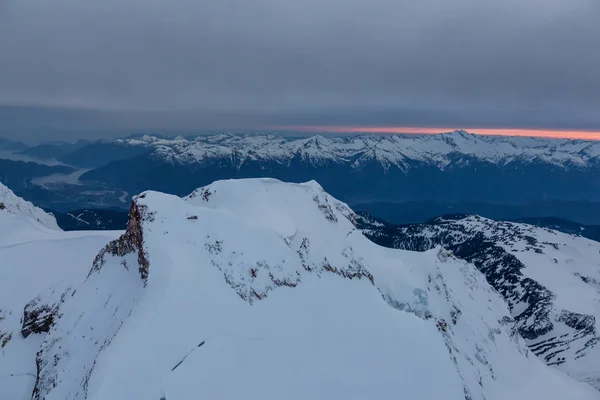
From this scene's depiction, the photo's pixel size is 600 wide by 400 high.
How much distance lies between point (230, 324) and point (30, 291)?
27178 millimetres

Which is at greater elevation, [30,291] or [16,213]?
[30,291]

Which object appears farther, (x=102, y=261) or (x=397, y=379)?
(x=102, y=261)

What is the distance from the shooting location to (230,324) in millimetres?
22922

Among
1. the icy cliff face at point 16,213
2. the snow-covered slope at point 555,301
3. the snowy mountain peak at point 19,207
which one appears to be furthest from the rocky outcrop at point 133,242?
the snow-covered slope at point 555,301

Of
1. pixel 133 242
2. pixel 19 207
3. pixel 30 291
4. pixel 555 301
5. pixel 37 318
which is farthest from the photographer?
pixel 555 301

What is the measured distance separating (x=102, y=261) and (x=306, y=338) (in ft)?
63.5

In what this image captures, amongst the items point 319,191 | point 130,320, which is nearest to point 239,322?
point 130,320

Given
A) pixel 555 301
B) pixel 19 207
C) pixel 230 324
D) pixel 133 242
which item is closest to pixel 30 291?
pixel 133 242

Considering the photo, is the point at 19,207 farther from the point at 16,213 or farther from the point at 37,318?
the point at 37,318

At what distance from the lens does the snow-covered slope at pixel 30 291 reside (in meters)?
29.4

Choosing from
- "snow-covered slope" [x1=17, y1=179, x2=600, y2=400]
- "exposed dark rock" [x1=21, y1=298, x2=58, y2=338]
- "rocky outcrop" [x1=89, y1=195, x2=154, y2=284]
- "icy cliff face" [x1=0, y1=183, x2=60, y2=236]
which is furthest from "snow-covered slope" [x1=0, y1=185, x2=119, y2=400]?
"icy cliff face" [x1=0, y1=183, x2=60, y2=236]

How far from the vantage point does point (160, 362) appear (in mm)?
19000

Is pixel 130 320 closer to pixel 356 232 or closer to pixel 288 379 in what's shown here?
pixel 288 379

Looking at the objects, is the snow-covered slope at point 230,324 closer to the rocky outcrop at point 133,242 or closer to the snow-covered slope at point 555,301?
the rocky outcrop at point 133,242
